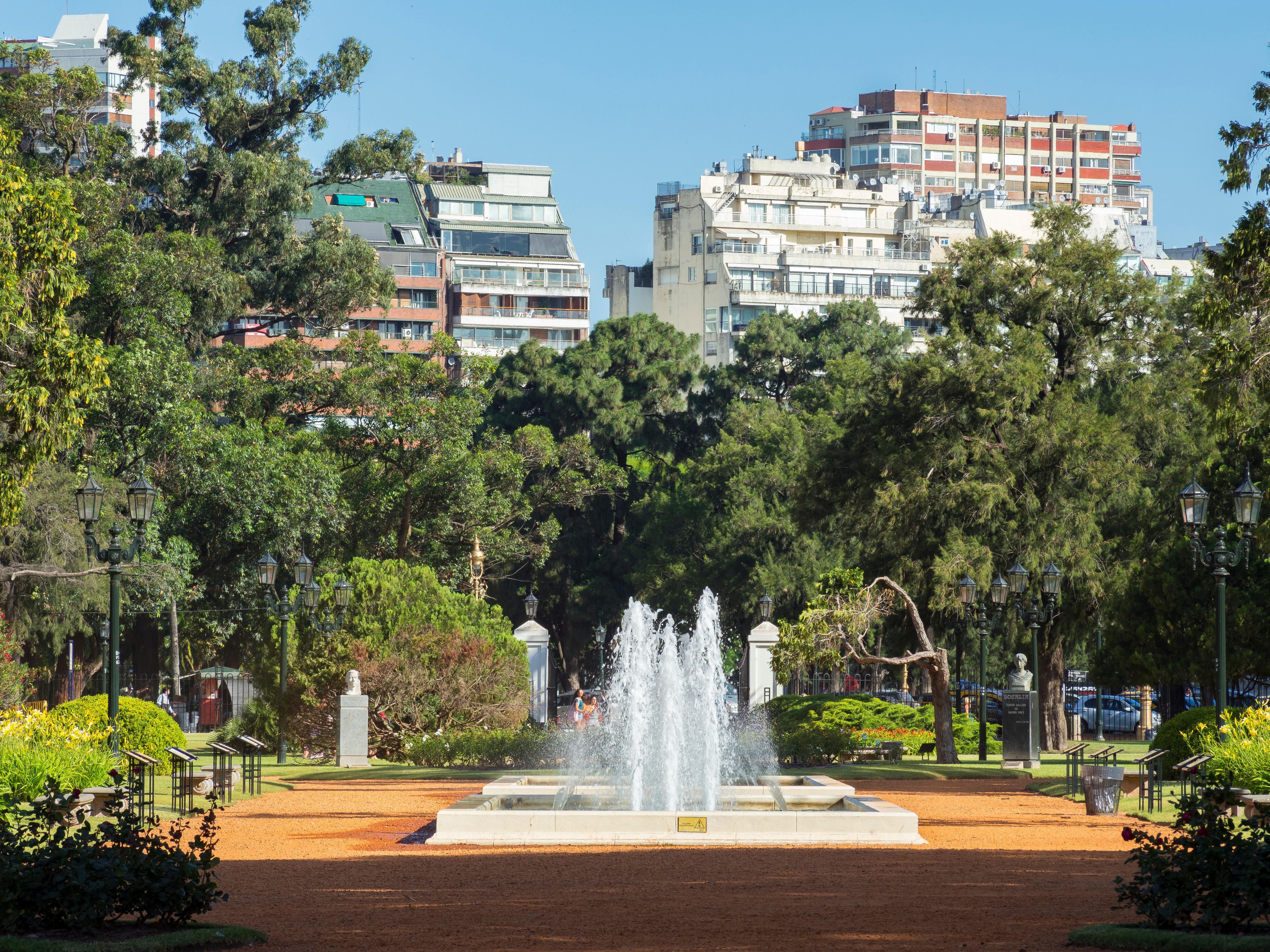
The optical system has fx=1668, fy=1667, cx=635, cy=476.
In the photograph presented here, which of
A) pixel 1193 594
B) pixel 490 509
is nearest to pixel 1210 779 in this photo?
pixel 1193 594

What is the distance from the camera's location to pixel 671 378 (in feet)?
222

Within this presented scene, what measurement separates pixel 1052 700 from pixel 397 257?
6433 cm

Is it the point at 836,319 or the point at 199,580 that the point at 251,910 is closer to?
the point at 199,580

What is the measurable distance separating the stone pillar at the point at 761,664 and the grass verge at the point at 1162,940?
1195 inches

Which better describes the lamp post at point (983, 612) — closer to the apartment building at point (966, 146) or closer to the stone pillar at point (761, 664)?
the stone pillar at point (761, 664)

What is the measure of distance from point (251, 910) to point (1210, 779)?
8.05 m

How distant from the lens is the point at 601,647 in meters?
61.3

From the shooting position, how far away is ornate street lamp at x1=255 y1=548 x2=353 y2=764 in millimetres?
30234

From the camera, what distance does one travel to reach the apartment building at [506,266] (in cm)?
9781

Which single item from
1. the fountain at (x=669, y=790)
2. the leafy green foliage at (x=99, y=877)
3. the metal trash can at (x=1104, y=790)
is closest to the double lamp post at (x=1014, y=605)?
the fountain at (x=669, y=790)

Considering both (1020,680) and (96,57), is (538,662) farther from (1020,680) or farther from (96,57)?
(96,57)

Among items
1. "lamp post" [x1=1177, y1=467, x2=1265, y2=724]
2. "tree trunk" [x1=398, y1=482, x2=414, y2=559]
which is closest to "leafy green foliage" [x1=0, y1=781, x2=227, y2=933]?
"lamp post" [x1=1177, y1=467, x2=1265, y2=724]

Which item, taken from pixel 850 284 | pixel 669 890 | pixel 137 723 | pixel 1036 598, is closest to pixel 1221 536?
pixel 669 890

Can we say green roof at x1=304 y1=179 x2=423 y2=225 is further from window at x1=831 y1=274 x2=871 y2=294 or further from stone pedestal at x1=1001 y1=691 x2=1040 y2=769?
stone pedestal at x1=1001 y1=691 x2=1040 y2=769
